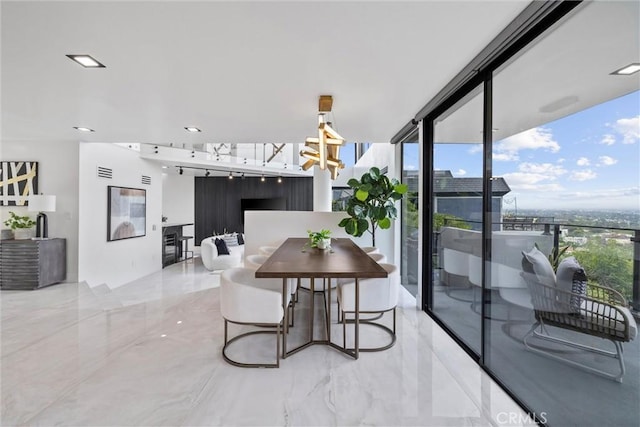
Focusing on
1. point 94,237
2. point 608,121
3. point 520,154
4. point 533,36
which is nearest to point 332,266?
point 520,154

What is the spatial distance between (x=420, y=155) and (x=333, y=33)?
2290mm

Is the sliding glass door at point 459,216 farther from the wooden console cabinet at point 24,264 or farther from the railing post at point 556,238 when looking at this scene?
the wooden console cabinet at point 24,264

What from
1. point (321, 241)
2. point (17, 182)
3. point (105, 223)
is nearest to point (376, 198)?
point (321, 241)

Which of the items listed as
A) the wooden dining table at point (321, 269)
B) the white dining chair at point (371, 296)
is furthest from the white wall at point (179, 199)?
the white dining chair at point (371, 296)

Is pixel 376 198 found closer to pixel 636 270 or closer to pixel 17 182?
pixel 636 270

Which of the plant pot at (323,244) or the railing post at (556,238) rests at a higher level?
the railing post at (556,238)

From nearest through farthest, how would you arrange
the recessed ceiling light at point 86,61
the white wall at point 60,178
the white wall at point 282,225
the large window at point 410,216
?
the recessed ceiling light at point 86,61 → the large window at point 410,216 → the white wall at point 60,178 → the white wall at point 282,225

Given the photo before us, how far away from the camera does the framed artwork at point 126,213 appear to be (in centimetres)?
585

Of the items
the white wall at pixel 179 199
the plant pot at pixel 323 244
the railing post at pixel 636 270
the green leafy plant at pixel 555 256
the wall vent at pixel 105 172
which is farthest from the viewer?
the white wall at pixel 179 199

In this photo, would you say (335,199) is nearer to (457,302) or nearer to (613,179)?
(457,302)

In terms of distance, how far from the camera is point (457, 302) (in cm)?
321

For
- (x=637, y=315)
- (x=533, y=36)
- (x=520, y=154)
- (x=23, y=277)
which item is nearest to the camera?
(x=637, y=315)

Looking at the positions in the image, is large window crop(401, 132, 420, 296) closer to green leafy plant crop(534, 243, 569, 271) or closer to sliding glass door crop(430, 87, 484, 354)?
sliding glass door crop(430, 87, 484, 354)

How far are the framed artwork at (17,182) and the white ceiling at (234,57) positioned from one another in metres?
1.66
